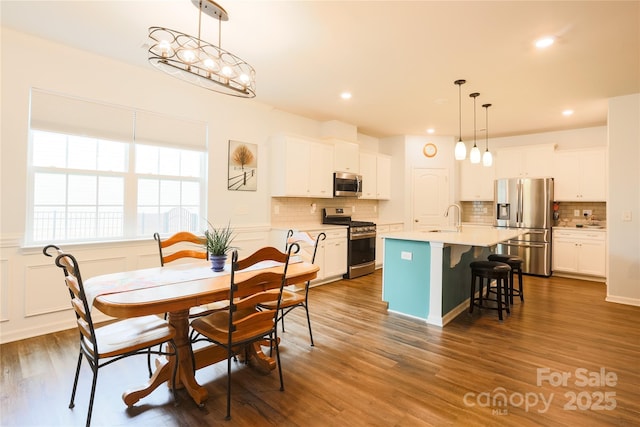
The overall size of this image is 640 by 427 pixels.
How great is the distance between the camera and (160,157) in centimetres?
383

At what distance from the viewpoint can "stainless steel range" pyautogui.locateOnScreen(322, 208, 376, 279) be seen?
17.4 ft

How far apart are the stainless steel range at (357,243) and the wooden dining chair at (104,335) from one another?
137 inches

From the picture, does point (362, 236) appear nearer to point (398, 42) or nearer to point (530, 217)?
point (530, 217)

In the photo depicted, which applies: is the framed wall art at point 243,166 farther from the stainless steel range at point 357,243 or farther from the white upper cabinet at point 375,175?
the white upper cabinet at point 375,175

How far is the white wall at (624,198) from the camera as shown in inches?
161

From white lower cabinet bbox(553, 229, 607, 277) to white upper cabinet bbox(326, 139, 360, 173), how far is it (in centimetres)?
365

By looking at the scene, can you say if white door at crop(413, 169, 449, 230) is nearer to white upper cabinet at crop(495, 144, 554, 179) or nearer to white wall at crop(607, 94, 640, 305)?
white upper cabinet at crop(495, 144, 554, 179)

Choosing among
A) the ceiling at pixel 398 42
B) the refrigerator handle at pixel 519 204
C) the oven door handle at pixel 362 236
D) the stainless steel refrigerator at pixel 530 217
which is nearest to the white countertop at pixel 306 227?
the oven door handle at pixel 362 236

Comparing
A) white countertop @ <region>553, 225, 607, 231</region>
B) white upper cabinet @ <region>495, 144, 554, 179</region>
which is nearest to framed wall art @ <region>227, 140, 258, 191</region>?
white upper cabinet @ <region>495, 144, 554, 179</region>

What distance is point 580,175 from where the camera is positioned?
5527mm

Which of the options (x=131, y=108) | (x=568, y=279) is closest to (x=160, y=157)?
(x=131, y=108)

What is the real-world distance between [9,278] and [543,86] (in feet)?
19.4

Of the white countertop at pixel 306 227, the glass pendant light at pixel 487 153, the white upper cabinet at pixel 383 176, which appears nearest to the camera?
the glass pendant light at pixel 487 153

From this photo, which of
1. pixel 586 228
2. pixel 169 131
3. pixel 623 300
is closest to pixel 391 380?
pixel 169 131
